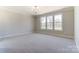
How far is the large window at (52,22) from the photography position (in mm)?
2023

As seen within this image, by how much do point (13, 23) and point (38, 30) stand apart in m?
0.57

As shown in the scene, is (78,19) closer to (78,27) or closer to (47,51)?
(78,27)

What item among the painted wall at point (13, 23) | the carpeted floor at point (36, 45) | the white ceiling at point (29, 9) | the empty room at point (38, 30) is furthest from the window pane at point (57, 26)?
the painted wall at point (13, 23)

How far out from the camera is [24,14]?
209cm

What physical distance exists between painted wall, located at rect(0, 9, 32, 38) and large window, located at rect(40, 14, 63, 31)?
32 centimetres

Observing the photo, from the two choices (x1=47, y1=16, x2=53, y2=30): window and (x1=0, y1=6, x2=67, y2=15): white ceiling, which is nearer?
(x1=0, y1=6, x2=67, y2=15): white ceiling

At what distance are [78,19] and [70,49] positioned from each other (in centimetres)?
66

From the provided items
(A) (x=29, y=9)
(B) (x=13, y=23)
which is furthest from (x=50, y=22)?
(B) (x=13, y=23)

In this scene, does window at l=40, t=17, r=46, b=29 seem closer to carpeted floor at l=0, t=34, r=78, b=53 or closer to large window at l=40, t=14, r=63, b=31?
large window at l=40, t=14, r=63, b=31

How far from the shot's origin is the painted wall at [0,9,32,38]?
196 cm

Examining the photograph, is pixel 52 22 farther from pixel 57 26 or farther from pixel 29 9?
pixel 29 9

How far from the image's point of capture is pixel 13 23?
2043mm

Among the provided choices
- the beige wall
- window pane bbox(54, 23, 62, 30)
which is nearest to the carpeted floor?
the beige wall
